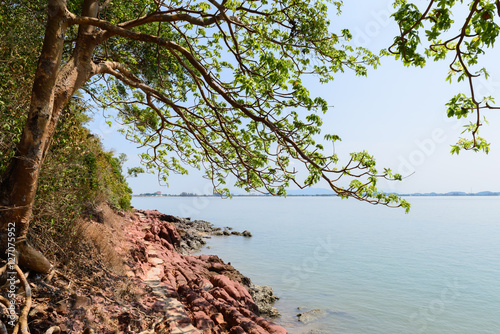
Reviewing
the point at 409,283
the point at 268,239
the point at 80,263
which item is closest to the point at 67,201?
the point at 80,263

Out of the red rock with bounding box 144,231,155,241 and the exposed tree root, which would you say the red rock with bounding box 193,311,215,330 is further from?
the red rock with bounding box 144,231,155,241

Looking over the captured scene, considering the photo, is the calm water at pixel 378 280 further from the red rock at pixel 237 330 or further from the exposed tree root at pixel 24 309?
the exposed tree root at pixel 24 309

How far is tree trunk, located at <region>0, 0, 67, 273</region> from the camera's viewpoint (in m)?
4.90

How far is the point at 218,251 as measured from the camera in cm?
2675

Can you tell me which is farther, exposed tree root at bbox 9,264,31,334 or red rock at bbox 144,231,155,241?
red rock at bbox 144,231,155,241

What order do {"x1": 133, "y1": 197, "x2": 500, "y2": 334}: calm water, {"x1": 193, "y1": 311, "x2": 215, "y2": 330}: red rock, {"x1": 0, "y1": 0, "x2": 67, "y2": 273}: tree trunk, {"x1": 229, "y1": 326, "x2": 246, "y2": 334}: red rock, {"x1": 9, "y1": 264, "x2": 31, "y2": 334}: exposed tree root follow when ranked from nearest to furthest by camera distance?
{"x1": 9, "y1": 264, "x2": 31, "y2": 334}: exposed tree root → {"x1": 0, "y1": 0, "x2": 67, "y2": 273}: tree trunk → {"x1": 193, "y1": 311, "x2": 215, "y2": 330}: red rock → {"x1": 229, "y1": 326, "x2": 246, "y2": 334}: red rock → {"x1": 133, "y1": 197, "x2": 500, "y2": 334}: calm water

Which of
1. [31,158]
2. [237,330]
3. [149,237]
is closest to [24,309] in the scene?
[31,158]

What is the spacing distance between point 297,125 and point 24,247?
5.58 m

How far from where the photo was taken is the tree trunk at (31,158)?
490cm

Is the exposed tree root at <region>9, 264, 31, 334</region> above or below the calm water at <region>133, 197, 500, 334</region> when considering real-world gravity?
above

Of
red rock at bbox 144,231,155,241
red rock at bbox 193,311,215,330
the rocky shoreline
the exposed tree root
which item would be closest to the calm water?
the rocky shoreline

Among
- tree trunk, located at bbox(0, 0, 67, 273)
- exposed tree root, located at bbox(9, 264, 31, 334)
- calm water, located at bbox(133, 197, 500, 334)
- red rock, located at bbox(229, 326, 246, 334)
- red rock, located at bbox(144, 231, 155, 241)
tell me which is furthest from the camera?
red rock, located at bbox(144, 231, 155, 241)

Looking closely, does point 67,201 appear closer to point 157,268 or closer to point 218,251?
point 157,268

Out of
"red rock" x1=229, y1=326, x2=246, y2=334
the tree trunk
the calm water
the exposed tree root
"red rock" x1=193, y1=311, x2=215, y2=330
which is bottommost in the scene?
the calm water
